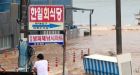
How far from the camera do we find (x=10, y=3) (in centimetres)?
5281

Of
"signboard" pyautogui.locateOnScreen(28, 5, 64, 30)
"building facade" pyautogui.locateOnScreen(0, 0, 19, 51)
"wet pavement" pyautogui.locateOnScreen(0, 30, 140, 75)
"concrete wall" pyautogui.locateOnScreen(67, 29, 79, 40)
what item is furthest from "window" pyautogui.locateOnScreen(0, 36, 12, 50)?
"signboard" pyautogui.locateOnScreen(28, 5, 64, 30)

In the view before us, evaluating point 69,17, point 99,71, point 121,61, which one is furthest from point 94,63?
point 69,17

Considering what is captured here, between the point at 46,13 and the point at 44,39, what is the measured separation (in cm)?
100

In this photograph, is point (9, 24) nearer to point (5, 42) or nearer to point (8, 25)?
point (8, 25)

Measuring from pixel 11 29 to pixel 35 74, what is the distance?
37.3 metres

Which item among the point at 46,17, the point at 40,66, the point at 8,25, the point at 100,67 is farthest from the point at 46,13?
the point at 8,25

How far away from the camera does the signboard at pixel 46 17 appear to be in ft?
60.3

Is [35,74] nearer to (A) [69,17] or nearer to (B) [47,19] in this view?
(B) [47,19]

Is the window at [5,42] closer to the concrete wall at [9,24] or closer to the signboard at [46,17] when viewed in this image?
the concrete wall at [9,24]

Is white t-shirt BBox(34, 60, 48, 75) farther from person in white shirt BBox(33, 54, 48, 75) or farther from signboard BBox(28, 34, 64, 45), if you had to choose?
signboard BBox(28, 34, 64, 45)

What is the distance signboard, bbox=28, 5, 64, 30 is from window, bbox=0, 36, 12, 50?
1225 inches

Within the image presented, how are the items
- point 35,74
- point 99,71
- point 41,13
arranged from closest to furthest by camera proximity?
point 35,74
point 41,13
point 99,71

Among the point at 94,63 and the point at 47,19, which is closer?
the point at 47,19

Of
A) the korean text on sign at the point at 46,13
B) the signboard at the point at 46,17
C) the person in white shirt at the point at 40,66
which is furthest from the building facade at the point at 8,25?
the person in white shirt at the point at 40,66
